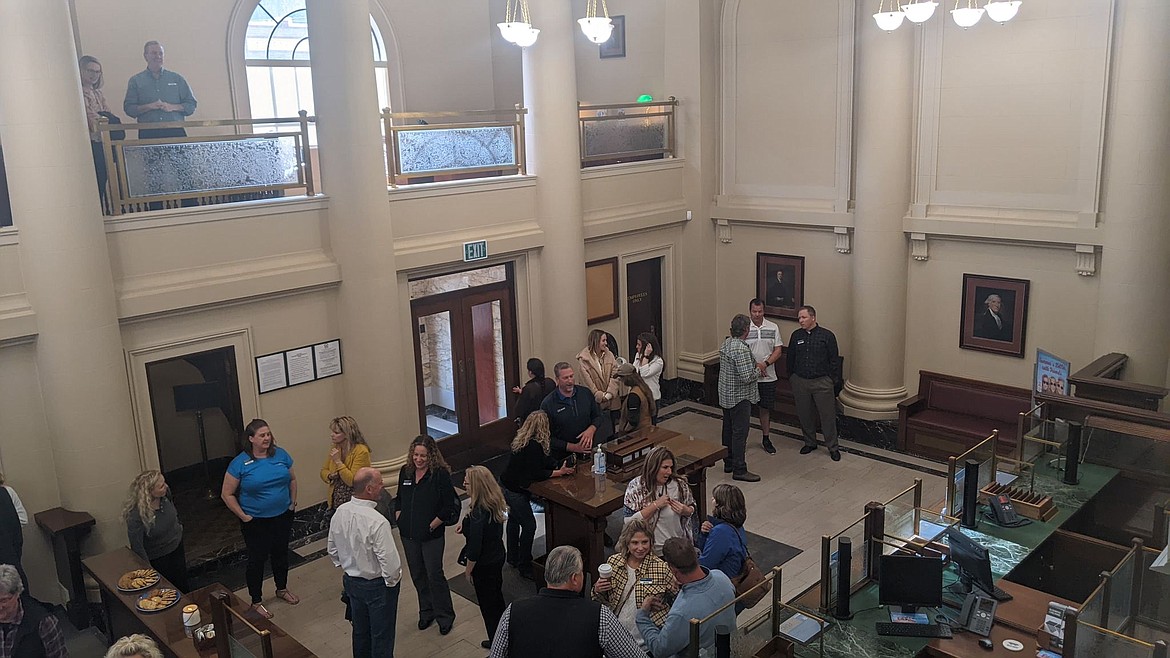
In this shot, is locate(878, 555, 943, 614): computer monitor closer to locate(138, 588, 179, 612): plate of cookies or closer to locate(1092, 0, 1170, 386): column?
locate(138, 588, 179, 612): plate of cookies

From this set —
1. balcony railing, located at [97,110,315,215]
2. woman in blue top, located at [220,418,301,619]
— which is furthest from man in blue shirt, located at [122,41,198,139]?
woman in blue top, located at [220,418,301,619]

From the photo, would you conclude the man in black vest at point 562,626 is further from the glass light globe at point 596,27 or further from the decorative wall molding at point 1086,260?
the decorative wall molding at point 1086,260

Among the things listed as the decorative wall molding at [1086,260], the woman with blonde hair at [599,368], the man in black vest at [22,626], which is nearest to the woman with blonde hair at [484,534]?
the man in black vest at [22,626]

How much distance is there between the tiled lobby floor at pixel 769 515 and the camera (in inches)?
287

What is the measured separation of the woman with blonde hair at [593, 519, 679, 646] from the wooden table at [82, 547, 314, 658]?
6.47 ft

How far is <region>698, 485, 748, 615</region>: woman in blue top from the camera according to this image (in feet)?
19.2

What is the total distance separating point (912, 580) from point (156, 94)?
732 centimetres

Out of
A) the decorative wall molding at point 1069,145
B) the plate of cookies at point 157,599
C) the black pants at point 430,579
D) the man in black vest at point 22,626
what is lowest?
the black pants at point 430,579

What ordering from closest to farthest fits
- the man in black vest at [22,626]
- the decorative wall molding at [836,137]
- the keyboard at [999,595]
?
the man in black vest at [22,626], the keyboard at [999,595], the decorative wall molding at [836,137]

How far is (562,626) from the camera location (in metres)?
4.57

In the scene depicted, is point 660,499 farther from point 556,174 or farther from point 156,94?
point 156,94

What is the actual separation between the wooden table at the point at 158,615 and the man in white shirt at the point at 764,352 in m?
6.04

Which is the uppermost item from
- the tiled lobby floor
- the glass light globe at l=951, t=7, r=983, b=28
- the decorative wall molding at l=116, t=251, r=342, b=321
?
the glass light globe at l=951, t=7, r=983, b=28

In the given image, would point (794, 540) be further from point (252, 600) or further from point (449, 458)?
point (252, 600)
